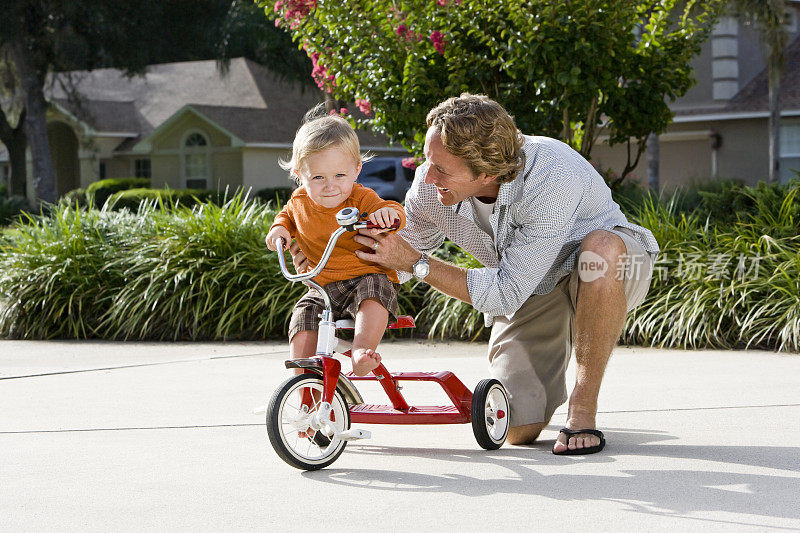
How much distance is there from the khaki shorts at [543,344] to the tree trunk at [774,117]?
1748 centimetres

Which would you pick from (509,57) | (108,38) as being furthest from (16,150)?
(509,57)

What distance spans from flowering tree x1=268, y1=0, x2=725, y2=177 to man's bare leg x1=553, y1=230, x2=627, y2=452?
375cm

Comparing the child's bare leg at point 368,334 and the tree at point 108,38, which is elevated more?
the tree at point 108,38

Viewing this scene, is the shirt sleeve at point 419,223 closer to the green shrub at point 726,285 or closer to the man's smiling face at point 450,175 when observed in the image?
the man's smiling face at point 450,175

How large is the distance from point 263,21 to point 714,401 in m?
24.2

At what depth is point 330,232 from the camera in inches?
153

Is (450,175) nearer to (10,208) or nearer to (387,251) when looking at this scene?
(387,251)

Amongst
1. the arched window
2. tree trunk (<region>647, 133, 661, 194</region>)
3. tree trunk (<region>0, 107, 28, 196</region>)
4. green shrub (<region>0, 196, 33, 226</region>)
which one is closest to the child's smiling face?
tree trunk (<region>647, 133, 661, 194</region>)

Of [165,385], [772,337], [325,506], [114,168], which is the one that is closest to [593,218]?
[325,506]

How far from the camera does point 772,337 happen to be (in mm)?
6730

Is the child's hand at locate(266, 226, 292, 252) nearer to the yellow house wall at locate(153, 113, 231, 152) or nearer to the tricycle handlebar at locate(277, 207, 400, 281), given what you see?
the tricycle handlebar at locate(277, 207, 400, 281)

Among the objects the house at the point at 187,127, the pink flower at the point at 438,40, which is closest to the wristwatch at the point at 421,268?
the pink flower at the point at 438,40

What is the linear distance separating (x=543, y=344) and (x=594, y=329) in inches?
12.7

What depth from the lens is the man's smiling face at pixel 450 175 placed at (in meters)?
3.75
